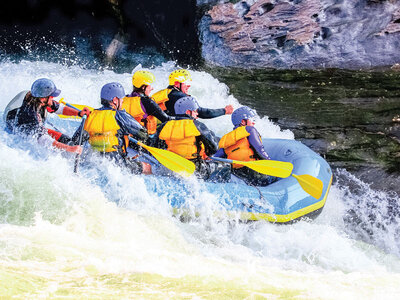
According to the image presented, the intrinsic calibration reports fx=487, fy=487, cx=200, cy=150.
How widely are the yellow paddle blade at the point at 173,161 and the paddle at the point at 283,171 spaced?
13.9 inches

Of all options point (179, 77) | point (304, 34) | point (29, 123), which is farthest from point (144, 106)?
point (304, 34)

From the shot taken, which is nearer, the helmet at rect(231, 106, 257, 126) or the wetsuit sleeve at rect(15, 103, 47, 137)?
the wetsuit sleeve at rect(15, 103, 47, 137)

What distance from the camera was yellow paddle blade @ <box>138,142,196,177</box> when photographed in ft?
15.0

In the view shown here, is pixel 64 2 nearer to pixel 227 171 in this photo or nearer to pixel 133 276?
pixel 227 171

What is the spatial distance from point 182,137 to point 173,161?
0.31 metres

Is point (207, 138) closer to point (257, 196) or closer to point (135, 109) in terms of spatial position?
point (257, 196)

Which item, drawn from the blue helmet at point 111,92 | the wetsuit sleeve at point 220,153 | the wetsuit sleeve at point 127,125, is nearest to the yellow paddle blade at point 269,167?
the wetsuit sleeve at point 220,153

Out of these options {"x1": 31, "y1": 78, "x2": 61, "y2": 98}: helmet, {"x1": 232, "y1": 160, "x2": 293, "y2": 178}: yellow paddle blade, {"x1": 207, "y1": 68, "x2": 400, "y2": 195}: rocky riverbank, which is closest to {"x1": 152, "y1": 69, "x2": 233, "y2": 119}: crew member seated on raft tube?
{"x1": 232, "y1": 160, "x2": 293, "y2": 178}: yellow paddle blade

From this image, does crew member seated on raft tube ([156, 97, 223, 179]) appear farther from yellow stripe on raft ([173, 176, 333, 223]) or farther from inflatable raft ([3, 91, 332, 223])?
yellow stripe on raft ([173, 176, 333, 223])

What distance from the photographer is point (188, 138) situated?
15.8ft

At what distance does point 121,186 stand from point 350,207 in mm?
3402

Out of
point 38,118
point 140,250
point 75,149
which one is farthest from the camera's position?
point 38,118

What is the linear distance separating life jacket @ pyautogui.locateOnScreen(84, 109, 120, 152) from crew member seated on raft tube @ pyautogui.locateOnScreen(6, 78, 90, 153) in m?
0.17

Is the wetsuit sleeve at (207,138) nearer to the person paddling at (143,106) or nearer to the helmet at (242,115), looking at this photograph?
the helmet at (242,115)
